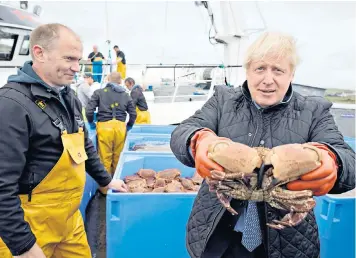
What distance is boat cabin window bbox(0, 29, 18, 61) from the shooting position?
296 inches

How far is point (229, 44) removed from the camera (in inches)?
362

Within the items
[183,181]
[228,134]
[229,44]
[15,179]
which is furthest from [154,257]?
[229,44]

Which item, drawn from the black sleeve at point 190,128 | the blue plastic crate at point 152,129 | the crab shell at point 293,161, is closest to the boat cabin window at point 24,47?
the blue plastic crate at point 152,129

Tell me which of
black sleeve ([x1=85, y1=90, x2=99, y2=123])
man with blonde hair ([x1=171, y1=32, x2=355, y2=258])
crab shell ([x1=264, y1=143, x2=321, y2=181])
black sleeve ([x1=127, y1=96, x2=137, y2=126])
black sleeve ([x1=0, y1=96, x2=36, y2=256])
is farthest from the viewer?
black sleeve ([x1=127, y1=96, x2=137, y2=126])

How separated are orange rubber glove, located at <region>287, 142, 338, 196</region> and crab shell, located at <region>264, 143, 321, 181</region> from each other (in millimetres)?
20

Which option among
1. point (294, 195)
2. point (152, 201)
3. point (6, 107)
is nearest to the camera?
point (294, 195)

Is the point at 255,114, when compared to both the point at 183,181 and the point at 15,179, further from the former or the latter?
the point at 183,181

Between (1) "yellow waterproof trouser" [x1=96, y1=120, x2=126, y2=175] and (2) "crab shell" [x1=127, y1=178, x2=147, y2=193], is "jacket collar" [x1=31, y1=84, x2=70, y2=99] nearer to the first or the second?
(2) "crab shell" [x1=127, y1=178, x2=147, y2=193]

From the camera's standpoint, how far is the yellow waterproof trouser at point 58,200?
6.21ft

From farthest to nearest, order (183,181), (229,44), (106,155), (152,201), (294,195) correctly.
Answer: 1. (229,44)
2. (106,155)
3. (183,181)
4. (152,201)
5. (294,195)

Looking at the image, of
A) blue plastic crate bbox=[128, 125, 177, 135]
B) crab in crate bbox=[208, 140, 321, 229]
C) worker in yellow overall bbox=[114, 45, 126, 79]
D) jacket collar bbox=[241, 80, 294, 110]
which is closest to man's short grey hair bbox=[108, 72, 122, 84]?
blue plastic crate bbox=[128, 125, 177, 135]

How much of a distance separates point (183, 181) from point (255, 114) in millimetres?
2140

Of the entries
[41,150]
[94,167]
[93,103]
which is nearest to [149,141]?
[93,103]

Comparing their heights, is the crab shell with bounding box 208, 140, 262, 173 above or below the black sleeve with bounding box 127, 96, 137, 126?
above
